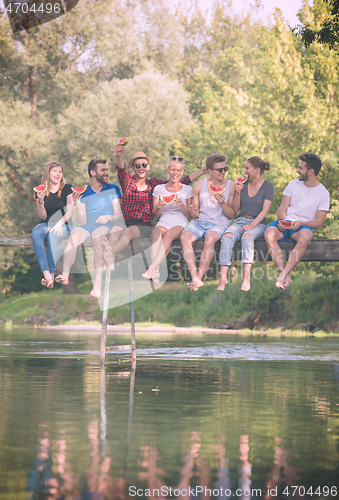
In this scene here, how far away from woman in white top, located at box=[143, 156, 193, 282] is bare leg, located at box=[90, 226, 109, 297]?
2.28 feet

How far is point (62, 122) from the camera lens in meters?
33.3

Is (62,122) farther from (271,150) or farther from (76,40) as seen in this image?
(271,150)

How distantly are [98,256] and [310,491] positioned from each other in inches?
274

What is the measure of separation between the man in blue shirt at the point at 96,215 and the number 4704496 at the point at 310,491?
668 cm

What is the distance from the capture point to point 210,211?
11.4 m

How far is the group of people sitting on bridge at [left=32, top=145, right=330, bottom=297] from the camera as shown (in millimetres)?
10945

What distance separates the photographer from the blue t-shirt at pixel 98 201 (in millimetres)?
11383

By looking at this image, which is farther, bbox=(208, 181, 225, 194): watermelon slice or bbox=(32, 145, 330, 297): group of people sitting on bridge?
bbox=(208, 181, 225, 194): watermelon slice

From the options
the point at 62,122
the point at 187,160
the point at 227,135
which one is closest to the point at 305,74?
the point at 227,135

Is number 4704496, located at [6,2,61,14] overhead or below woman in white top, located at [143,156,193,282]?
overhead

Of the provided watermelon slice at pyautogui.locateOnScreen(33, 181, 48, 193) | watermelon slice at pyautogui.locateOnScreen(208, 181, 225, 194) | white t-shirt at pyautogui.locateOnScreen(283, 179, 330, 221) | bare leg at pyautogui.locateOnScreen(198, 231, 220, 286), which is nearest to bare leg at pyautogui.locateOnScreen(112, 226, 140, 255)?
bare leg at pyautogui.locateOnScreen(198, 231, 220, 286)

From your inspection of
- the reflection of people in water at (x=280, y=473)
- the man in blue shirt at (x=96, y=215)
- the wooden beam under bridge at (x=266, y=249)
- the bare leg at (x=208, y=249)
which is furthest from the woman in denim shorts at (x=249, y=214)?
the reflection of people in water at (x=280, y=473)

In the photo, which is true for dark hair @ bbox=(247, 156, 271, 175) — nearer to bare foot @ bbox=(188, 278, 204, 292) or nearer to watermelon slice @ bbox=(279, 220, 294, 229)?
watermelon slice @ bbox=(279, 220, 294, 229)

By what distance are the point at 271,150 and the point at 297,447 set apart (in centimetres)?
2312
